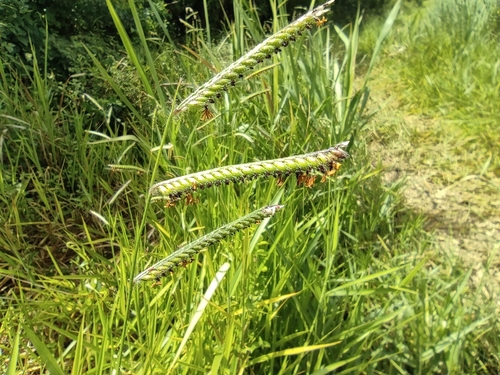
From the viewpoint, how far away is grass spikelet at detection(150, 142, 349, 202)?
480mm

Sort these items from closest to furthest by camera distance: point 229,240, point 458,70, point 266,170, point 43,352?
1. point 266,170
2. point 43,352
3. point 229,240
4. point 458,70

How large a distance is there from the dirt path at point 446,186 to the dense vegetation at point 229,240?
82 mm

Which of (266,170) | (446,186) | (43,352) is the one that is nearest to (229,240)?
(43,352)

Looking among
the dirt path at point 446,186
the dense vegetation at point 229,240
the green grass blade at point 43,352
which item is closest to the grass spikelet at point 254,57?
the dense vegetation at point 229,240

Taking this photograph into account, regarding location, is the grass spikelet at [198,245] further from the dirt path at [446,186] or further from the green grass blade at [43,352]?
the dirt path at [446,186]

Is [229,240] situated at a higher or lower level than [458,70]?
higher

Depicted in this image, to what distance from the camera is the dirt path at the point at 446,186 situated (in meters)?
1.81

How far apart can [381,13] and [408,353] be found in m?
6.75

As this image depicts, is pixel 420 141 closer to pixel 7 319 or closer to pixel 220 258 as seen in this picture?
pixel 220 258

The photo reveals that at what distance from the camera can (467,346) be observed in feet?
4.30

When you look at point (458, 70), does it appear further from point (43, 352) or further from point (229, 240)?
point (43, 352)

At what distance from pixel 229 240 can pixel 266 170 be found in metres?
0.79

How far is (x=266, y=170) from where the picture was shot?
1.63 feet

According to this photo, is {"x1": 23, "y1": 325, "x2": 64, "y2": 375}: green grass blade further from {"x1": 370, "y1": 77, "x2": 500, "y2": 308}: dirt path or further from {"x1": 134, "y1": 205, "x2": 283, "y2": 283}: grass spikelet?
{"x1": 370, "y1": 77, "x2": 500, "y2": 308}: dirt path
